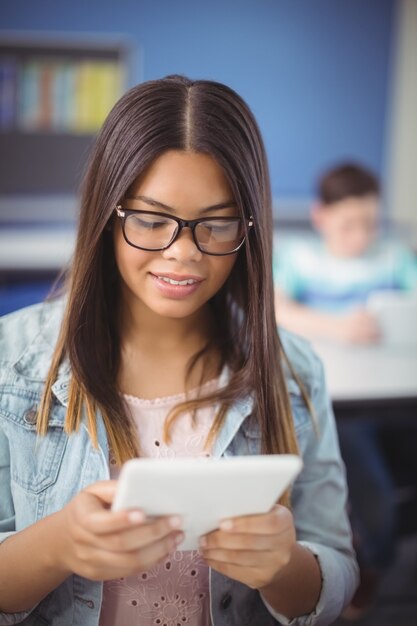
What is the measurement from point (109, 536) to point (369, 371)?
1.21 m

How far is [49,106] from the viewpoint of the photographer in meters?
3.64

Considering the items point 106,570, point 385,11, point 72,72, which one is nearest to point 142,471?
point 106,570

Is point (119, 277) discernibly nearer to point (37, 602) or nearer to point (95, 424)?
point (95, 424)

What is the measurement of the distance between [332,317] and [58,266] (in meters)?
1.42

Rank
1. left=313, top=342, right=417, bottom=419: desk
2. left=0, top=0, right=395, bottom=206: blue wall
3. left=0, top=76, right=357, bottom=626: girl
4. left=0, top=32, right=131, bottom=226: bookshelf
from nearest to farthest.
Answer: left=0, top=76, right=357, bottom=626: girl
left=313, top=342, right=417, bottom=419: desk
left=0, top=32, right=131, bottom=226: bookshelf
left=0, top=0, right=395, bottom=206: blue wall

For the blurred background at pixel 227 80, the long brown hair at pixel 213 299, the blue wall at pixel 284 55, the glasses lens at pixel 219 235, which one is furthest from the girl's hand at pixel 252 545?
the blue wall at pixel 284 55

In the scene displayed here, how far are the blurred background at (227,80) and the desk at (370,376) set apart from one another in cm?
167

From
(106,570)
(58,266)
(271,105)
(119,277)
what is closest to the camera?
(106,570)

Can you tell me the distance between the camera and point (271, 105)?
4102mm

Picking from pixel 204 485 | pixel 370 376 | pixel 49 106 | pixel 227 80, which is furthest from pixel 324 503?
pixel 227 80

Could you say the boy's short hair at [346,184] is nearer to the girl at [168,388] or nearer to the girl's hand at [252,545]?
the girl at [168,388]

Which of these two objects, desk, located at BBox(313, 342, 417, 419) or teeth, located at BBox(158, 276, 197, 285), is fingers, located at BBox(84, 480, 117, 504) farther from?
desk, located at BBox(313, 342, 417, 419)

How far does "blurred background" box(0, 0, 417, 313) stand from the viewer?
3.58 meters

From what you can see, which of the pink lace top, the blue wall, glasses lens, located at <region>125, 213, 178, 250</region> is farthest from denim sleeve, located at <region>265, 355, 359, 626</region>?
the blue wall
